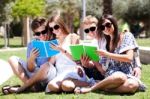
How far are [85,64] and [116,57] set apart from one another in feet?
2.22

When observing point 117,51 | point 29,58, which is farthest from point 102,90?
point 29,58

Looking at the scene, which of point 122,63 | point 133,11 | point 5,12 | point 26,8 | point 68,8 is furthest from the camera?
point 68,8

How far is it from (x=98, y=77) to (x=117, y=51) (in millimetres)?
761

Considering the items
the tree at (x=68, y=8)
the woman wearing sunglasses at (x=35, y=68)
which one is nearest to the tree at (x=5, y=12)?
the tree at (x=68, y=8)

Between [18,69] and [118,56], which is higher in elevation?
[118,56]

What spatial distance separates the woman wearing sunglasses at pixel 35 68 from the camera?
775 cm

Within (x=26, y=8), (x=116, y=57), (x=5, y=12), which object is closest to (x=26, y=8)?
(x=26, y=8)

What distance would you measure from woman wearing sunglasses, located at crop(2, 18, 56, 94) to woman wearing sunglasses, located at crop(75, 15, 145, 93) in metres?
0.92

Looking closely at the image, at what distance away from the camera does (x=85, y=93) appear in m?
7.45

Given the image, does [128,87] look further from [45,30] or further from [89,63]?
[45,30]

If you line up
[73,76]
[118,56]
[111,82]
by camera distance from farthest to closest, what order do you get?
[73,76], [111,82], [118,56]

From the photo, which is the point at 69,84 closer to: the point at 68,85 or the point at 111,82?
the point at 68,85

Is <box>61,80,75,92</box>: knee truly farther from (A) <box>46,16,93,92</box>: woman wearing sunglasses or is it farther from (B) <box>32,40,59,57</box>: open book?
A: (B) <box>32,40,59,57</box>: open book

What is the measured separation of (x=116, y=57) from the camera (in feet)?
23.0
